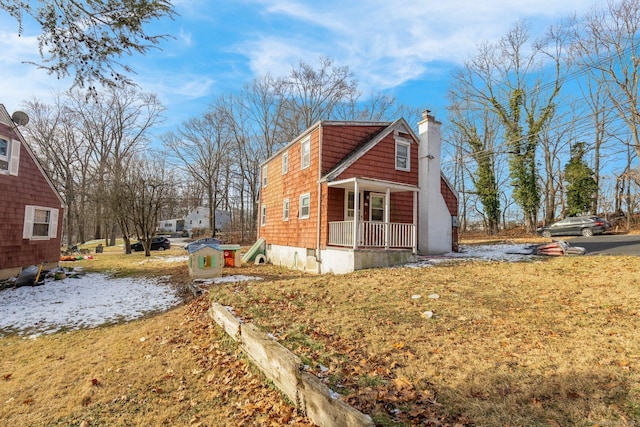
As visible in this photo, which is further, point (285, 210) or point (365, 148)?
point (285, 210)

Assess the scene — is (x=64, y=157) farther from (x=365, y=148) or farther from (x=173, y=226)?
(x=365, y=148)

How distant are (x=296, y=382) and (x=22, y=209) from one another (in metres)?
14.2

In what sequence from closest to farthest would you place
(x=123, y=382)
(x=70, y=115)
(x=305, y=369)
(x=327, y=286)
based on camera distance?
(x=305, y=369), (x=123, y=382), (x=327, y=286), (x=70, y=115)

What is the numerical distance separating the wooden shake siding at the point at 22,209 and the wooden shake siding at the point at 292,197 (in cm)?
970

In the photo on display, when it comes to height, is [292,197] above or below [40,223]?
above

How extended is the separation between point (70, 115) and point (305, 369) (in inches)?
1704

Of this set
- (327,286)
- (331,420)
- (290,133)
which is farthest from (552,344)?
(290,133)

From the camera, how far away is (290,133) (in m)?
32.6

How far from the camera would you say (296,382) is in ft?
11.4

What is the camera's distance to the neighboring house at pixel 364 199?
11578 millimetres

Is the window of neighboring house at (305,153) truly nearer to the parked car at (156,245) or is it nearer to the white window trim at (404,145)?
the white window trim at (404,145)

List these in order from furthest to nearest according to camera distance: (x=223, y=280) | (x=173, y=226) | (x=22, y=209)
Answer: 1. (x=173, y=226)
2. (x=22, y=209)
3. (x=223, y=280)

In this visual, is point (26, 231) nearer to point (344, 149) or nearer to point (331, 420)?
point (344, 149)

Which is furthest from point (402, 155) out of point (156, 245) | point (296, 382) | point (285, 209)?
point (156, 245)
